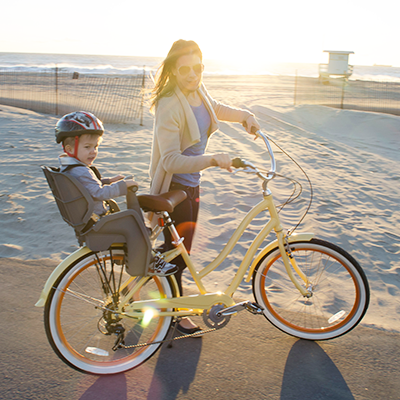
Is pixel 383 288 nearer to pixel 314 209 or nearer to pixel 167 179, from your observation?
pixel 314 209

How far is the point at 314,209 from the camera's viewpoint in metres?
5.34

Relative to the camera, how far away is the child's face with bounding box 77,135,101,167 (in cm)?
215

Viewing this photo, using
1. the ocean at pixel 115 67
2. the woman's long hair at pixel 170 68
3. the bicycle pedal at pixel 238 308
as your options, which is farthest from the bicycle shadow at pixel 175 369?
the ocean at pixel 115 67

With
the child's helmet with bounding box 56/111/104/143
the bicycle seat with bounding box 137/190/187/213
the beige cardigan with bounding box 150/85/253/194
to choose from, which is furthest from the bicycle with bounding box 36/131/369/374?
the child's helmet with bounding box 56/111/104/143

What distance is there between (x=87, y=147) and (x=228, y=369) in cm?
170

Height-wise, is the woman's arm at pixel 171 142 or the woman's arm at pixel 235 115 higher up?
the woman's arm at pixel 235 115

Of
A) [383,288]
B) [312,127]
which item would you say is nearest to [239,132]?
[312,127]

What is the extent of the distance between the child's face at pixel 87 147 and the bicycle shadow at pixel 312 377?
73.0 inches

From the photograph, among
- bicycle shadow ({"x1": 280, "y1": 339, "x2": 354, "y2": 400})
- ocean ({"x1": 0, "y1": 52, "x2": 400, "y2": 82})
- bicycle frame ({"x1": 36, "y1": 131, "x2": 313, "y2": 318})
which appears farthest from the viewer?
ocean ({"x1": 0, "y1": 52, "x2": 400, "y2": 82})

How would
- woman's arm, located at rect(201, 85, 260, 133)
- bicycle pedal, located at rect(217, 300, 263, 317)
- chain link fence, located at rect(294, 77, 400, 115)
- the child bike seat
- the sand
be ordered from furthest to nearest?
chain link fence, located at rect(294, 77, 400, 115) → the sand → woman's arm, located at rect(201, 85, 260, 133) → bicycle pedal, located at rect(217, 300, 263, 317) → the child bike seat

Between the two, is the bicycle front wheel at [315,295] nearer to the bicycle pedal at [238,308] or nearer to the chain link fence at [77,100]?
the bicycle pedal at [238,308]

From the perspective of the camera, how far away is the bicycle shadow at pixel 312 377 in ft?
7.41

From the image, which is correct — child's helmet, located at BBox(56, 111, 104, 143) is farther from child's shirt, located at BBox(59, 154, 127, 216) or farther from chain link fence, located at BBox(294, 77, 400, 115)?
chain link fence, located at BBox(294, 77, 400, 115)

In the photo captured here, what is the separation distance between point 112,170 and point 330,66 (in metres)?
30.7
